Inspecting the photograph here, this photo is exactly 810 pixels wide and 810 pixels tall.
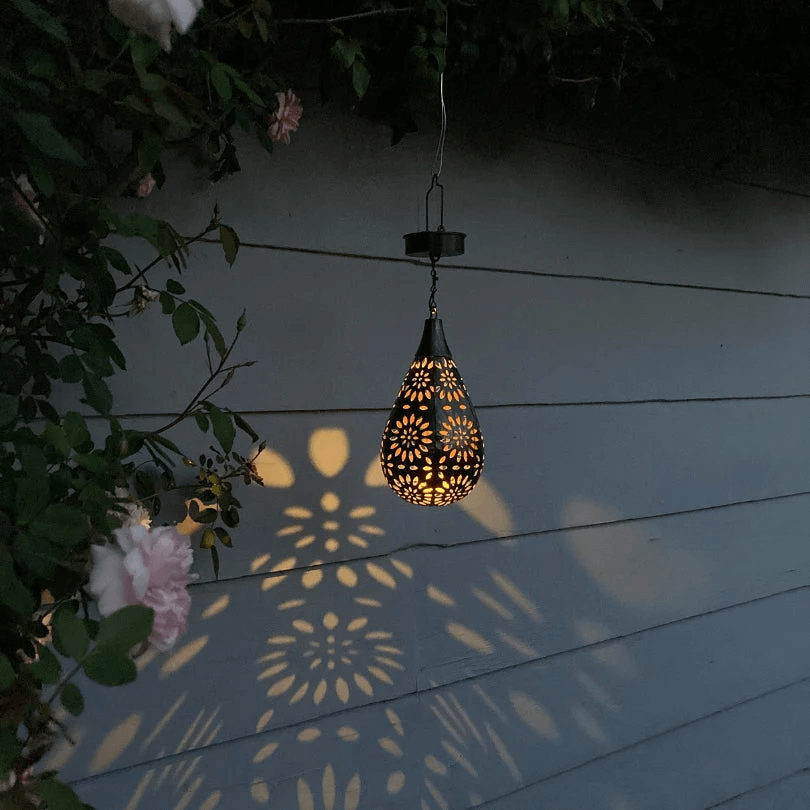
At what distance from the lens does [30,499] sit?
0.57m

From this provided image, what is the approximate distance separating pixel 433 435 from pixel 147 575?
19.3 inches

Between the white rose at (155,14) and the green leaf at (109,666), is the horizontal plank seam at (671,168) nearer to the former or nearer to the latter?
the white rose at (155,14)

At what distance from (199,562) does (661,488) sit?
0.96m

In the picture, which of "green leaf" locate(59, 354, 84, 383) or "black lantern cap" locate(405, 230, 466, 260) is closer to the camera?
"green leaf" locate(59, 354, 84, 383)

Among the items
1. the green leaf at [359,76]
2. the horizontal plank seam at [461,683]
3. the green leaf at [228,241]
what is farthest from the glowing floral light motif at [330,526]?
the green leaf at [359,76]

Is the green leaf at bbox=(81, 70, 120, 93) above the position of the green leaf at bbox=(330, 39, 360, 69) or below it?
below

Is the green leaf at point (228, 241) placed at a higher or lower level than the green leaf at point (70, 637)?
higher

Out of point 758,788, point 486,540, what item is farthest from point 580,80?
point 758,788

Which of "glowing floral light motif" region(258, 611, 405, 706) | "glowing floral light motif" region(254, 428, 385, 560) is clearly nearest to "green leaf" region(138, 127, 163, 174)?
"glowing floral light motif" region(254, 428, 385, 560)

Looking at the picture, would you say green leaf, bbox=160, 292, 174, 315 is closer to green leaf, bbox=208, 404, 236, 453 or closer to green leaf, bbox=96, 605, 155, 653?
green leaf, bbox=208, 404, 236, 453

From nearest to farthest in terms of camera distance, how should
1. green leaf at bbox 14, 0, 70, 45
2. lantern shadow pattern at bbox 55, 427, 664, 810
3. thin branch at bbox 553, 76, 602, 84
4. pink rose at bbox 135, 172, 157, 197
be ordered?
green leaf at bbox 14, 0, 70, 45 → pink rose at bbox 135, 172, 157, 197 → lantern shadow pattern at bbox 55, 427, 664, 810 → thin branch at bbox 553, 76, 602, 84

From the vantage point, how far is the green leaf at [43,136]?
625mm

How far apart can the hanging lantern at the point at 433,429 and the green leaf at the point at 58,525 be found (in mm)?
514

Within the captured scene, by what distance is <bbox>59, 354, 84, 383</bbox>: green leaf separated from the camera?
793mm
